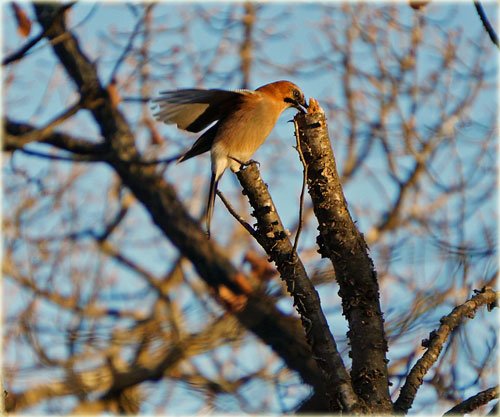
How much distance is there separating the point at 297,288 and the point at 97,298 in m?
6.30

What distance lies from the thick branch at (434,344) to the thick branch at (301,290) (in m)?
0.17

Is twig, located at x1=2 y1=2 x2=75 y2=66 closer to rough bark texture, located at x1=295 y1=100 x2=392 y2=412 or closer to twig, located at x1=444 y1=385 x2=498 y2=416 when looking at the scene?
rough bark texture, located at x1=295 y1=100 x2=392 y2=412

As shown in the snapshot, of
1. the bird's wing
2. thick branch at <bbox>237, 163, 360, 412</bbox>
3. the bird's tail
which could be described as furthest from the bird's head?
thick branch at <bbox>237, 163, 360, 412</bbox>

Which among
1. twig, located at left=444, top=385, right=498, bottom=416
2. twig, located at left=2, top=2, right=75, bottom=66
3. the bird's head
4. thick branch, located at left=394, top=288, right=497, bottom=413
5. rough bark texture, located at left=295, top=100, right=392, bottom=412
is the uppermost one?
twig, located at left=2, top=2, right=75, bottom=66

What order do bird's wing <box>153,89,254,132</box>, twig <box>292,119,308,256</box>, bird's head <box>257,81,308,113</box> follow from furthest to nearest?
bird's head <box>257,81,308,113</box>, bird's wing <box>153,89,254,132</box>, twig <box>292,119,308,256</box>

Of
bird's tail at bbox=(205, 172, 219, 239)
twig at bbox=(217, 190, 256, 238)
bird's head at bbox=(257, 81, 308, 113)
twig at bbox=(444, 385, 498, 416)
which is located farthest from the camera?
bird's head at bbox=(257, 81, 308, 113)

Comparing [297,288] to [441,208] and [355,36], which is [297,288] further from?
[355,36]

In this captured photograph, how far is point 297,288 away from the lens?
8.87ft

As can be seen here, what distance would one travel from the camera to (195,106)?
13.3 ft

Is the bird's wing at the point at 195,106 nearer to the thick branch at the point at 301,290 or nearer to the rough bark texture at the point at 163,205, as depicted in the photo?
the thick branch at the point at 301,290

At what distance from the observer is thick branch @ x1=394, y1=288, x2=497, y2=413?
2521 mm

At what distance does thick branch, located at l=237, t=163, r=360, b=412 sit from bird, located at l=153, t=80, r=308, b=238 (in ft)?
3.51

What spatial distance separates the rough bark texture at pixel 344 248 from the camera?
105 inches

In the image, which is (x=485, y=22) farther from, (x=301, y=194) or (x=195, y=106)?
(x=195, y=106)
